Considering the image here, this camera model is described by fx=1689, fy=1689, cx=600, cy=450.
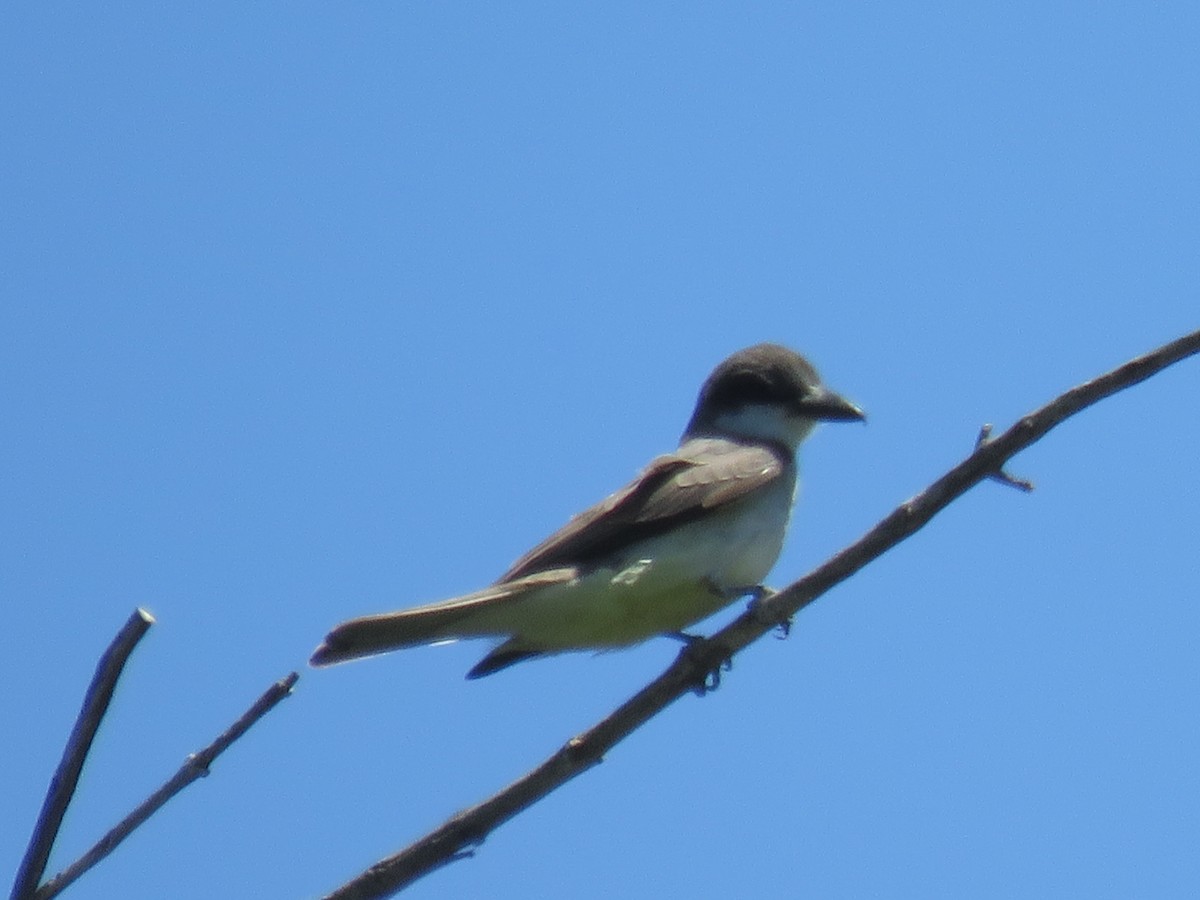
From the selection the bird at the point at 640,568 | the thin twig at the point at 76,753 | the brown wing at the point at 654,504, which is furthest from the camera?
the brown wing at the point at 654,504

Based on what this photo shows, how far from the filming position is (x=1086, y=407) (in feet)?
15.7

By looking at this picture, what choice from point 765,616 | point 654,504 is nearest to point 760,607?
point 765,616

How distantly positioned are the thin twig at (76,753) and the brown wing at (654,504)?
4.11 m

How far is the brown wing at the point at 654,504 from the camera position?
24.2 ft

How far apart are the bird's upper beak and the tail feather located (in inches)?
97.1

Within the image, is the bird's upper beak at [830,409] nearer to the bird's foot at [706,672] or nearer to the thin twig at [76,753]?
the bird's foot at [706,672]

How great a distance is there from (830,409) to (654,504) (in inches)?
75.6

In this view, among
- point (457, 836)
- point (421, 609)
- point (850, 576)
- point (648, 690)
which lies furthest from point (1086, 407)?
point (421, 609)

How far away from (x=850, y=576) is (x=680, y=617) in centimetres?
240

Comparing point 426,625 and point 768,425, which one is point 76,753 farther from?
point 768,425

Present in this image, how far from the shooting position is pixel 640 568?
7.28 m

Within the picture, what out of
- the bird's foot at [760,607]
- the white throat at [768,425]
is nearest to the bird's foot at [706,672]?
the bird's foot at [760,607]

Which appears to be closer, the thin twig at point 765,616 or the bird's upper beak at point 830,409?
the thin twig at point 765,616

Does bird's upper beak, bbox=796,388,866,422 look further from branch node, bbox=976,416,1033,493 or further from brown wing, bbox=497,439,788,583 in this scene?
branch node, bbox=976,416,1033,493
